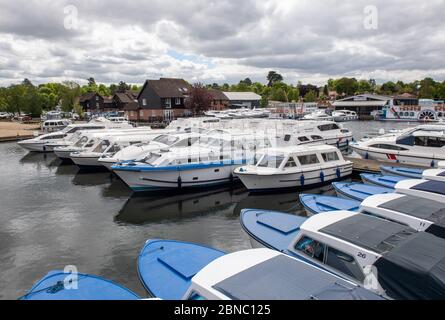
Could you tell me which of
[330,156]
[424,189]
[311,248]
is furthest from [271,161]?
[311,248]

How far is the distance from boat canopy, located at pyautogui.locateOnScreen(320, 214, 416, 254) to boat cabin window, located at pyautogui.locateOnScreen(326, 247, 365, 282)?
14.0 inches

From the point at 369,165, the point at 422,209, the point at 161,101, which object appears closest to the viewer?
the point at 422,209

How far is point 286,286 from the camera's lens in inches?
217

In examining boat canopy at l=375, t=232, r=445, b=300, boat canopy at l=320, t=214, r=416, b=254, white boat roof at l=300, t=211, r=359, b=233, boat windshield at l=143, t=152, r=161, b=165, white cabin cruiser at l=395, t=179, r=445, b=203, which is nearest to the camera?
boat canopy at l=375, t=232, r=445, b=300

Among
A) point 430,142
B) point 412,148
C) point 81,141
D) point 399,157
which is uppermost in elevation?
point 81,141

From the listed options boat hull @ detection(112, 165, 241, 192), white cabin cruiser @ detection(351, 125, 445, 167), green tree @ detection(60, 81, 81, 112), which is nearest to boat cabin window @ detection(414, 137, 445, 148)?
white cabin cruiser @ detection(351, 125, 445, 167)

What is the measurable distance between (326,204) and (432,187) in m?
3.79

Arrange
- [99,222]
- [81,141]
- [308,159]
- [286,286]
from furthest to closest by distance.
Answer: [81,141]
[308,159]
[99,222]
[286,286]

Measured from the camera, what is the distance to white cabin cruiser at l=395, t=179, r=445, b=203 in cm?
1161

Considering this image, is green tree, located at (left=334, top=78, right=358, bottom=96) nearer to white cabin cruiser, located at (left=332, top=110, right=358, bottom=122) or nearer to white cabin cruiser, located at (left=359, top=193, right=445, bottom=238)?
white cabin cruiser, located at (left=332, top=110, right=358, bottom=122)

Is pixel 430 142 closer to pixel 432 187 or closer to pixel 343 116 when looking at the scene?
pixel 432 187

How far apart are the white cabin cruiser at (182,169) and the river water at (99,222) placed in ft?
2.27
